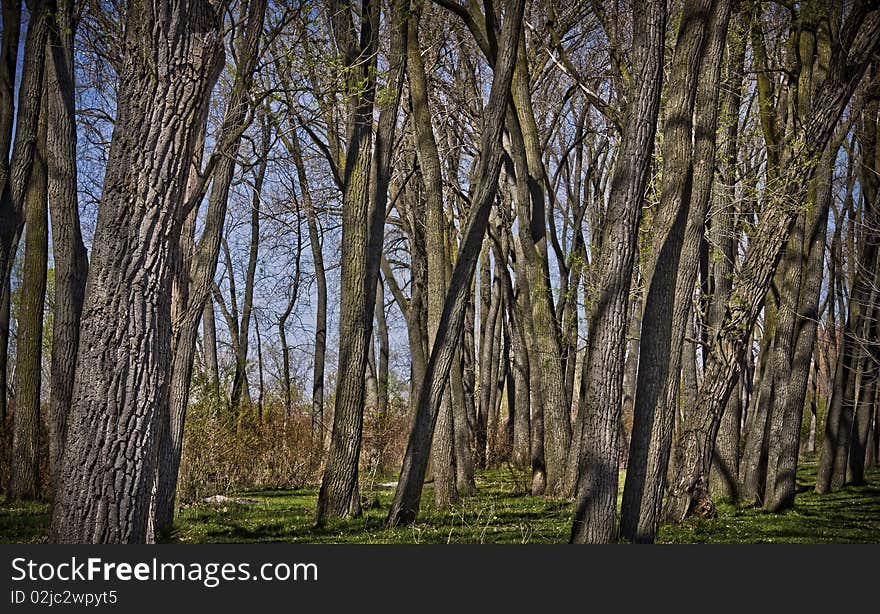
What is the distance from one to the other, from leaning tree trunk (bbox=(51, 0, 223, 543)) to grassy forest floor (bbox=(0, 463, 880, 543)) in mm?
3341

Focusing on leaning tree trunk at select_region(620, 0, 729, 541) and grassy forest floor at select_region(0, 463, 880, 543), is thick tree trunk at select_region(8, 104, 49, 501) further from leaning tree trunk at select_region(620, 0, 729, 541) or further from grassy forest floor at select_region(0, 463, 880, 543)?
leaning tree trunk at select_region(620, 0, 729, 541)

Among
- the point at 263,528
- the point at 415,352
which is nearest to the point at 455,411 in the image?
the point at 415,352

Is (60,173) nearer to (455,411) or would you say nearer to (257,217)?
(455,411)

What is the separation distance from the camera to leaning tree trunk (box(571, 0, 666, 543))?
697 cm

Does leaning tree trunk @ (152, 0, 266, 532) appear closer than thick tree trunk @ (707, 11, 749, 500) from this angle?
Yes

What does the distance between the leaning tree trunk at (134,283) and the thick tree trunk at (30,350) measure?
716 cm

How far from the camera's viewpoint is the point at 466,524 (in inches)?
358

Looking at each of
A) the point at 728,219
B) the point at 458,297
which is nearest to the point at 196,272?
the point at 458,297

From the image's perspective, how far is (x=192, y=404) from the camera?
12266mm

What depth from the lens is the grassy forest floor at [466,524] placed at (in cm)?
823

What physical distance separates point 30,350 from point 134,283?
7793mm

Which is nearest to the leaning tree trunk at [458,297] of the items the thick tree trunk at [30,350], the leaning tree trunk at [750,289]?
the leaning tree trunk at [750,289]

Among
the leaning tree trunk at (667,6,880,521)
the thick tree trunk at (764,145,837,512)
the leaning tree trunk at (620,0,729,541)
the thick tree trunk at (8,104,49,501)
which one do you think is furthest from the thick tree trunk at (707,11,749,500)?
the thick tree trunk at (8,104,49,501)

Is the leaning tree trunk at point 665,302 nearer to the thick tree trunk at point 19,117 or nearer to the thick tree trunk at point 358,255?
the thick tree trunk at point 358,255
